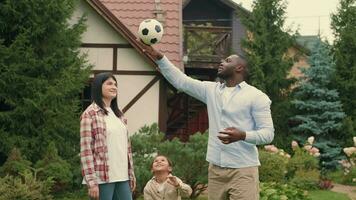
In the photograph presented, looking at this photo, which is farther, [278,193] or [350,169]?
[350,169]

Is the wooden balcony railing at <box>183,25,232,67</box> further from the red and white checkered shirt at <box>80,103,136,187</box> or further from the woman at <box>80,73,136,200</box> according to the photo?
the red and white checkered shirt at <box>80,103,136,187</box>

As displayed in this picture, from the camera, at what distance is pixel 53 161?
10758mm

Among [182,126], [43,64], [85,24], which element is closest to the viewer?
[43,64]

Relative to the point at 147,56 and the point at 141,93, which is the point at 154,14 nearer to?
the point at 147,56

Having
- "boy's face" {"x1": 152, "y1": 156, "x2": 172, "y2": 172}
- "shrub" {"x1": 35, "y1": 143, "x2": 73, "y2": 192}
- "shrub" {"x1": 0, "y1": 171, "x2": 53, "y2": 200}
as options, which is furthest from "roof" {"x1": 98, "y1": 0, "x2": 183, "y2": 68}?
"boy's face" {"x1": 152, "y1": 156, "x2": 172, "y2": 172}

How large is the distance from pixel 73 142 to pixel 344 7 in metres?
10.0

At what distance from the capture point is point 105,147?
17.5 ft

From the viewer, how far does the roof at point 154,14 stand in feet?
51.2

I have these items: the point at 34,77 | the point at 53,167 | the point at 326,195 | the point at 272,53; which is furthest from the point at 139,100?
the point at 272,53

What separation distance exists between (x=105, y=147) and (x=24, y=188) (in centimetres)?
414

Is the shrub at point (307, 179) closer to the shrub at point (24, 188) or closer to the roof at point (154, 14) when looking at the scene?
the roof at point (154, 14)

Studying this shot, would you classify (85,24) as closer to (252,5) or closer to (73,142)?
(73,142)

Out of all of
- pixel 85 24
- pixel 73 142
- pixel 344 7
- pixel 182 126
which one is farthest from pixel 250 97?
pixel 344 7

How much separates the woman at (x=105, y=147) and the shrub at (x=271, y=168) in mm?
7452
